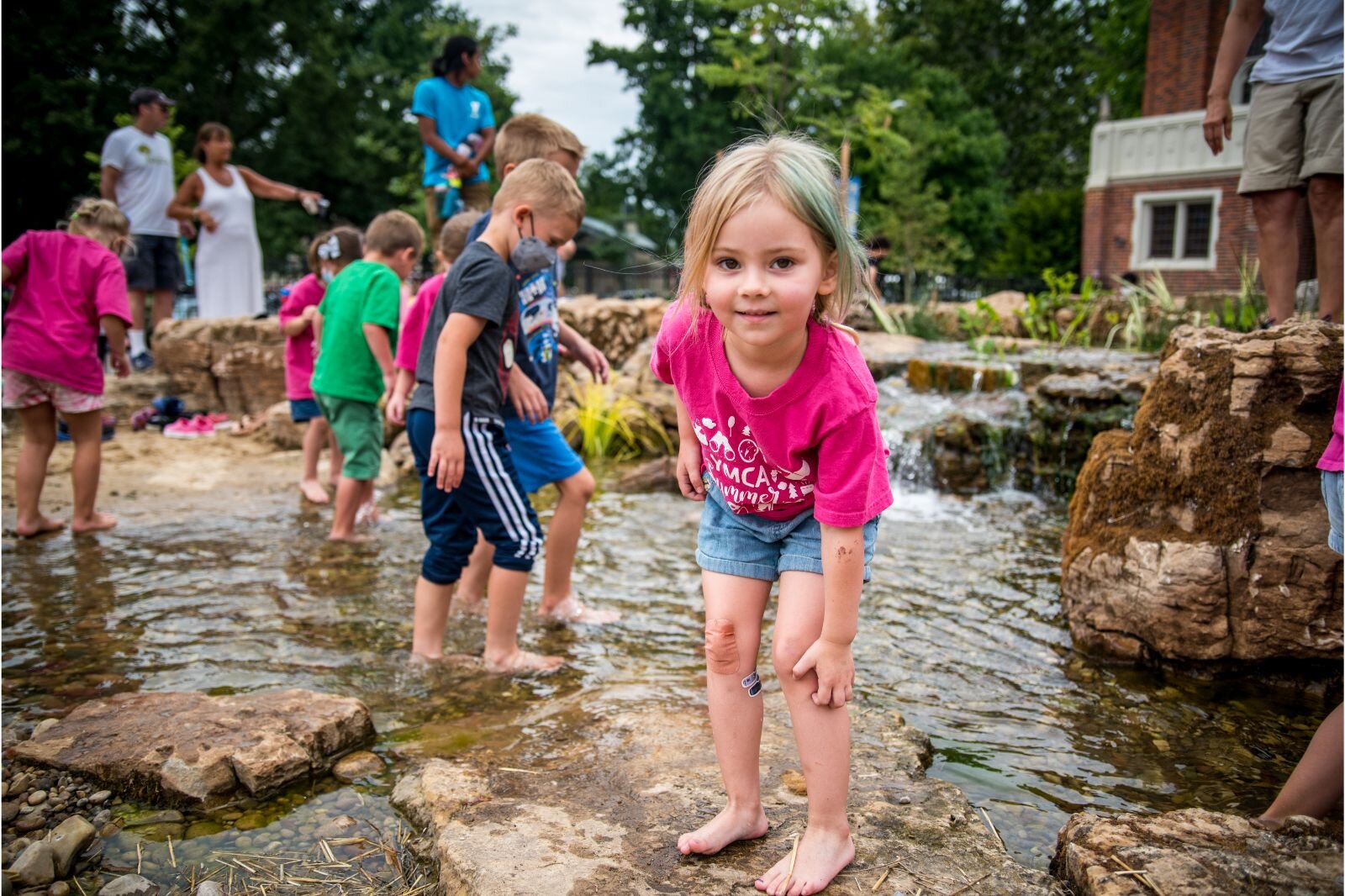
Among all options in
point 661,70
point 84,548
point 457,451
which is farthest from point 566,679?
point 661,70

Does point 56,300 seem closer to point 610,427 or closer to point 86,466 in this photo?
point 86,466

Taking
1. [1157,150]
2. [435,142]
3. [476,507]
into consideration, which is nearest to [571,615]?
[476,507]

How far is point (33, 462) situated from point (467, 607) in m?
2.60

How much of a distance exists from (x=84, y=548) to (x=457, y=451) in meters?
2.89

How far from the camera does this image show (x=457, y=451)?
3.10m

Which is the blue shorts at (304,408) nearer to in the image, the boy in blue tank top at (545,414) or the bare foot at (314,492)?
the bare foot at (314,492)

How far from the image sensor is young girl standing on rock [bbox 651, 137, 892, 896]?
1.88 metres

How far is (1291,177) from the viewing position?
3.98m

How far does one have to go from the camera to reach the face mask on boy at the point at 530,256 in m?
3.21

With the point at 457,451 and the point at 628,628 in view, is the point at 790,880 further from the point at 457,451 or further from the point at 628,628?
the point at 628,628

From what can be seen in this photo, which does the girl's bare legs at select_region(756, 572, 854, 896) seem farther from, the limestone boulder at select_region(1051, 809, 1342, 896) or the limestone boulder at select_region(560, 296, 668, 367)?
the limestone boulder at select_region(560, 296, 668, 367)

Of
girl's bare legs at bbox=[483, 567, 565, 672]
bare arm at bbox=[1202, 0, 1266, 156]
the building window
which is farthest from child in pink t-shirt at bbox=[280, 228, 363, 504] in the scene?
the building window

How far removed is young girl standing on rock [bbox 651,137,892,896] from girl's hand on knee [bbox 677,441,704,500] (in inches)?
3.9

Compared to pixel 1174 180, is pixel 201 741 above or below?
below
